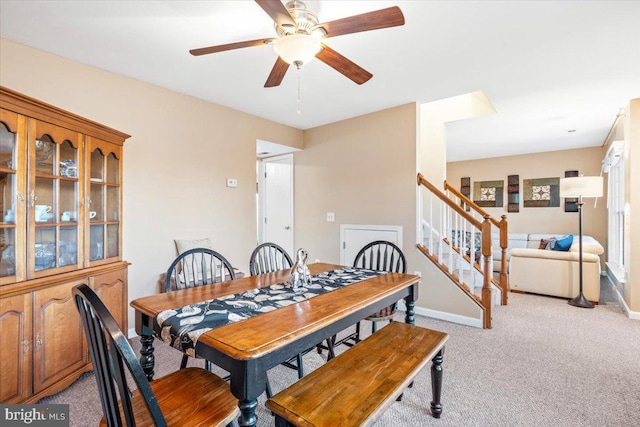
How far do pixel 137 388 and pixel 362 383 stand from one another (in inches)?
35.3

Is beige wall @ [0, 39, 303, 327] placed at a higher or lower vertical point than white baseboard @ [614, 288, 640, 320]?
higher

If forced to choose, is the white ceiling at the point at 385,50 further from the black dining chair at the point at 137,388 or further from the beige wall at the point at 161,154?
the black dining chair at the point at 137,388

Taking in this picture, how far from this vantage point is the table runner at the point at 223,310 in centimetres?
125

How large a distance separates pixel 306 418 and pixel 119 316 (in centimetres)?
201

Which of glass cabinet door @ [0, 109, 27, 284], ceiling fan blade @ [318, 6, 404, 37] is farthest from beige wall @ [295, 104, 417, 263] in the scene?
glass cabinet door @ [0, 109, 27, 284]

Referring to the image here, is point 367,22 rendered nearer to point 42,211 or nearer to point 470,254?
point 42,211

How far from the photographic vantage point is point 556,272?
14.1 feet

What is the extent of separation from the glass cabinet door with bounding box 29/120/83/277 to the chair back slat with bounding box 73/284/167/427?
4.35 feet

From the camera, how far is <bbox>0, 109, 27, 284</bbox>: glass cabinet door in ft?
5.73

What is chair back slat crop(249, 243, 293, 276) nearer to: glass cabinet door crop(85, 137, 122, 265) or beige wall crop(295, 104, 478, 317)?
glass cabinet door crop(85, 137, 122, 265)

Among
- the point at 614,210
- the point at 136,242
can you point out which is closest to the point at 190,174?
the point at 136,242

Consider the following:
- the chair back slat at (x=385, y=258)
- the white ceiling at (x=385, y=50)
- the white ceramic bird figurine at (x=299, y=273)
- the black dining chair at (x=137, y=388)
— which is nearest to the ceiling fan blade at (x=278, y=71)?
A: the white ceiling at (x=385, y=50)

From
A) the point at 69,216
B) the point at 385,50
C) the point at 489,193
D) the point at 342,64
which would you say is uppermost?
the point at 385,50

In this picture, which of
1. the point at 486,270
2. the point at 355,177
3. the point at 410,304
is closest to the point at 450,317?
the point at 486,270
